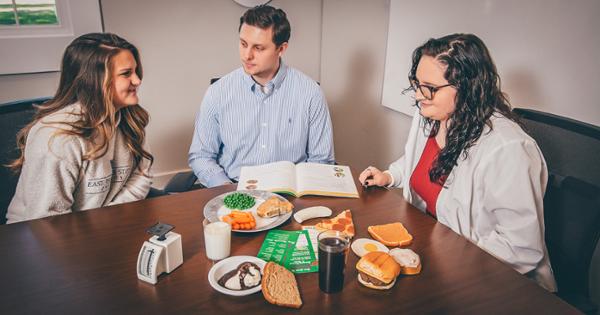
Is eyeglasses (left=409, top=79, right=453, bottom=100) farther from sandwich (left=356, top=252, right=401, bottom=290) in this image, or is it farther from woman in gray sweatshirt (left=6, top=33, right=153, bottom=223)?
woman in gray sweatshirt (left=6, top=33, right=153, bottom=223)

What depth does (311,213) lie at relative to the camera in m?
1.23

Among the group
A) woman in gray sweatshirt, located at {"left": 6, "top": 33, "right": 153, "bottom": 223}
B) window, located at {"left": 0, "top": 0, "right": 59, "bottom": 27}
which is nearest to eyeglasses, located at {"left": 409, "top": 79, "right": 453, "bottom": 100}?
woman in gray sweatshirt, located at {"left": 6, "top": 33, "right": 153, "bottom": 223}

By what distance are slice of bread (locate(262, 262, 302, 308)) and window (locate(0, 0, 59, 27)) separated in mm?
2237

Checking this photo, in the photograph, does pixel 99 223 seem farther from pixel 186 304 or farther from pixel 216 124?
pixel 216 124

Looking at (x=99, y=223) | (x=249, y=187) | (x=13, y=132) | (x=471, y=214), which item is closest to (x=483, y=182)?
(x=471, y=214)

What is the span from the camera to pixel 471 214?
51.1 inches

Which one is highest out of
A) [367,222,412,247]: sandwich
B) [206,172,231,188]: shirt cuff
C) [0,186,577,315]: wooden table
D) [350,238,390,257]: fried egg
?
[367,222,412,247]: sandwich

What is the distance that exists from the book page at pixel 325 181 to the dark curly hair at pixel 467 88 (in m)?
0.34

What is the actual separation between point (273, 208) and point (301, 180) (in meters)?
0.26

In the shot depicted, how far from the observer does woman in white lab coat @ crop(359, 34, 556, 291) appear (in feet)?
3.69

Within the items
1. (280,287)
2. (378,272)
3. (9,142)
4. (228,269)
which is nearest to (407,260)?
(378,272)

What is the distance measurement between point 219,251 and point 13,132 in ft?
3.10

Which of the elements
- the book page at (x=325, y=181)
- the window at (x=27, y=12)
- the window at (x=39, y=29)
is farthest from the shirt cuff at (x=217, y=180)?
the window at (x=27, y=12)

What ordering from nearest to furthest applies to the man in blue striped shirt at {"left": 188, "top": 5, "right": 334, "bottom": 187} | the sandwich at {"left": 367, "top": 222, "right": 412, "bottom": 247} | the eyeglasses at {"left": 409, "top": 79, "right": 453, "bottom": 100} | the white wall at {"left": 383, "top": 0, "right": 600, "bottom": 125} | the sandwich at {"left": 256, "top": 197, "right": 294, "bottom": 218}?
the sandwich at {"left": 367, "top": 222, "right": 412, "bottom": 247}, the sandwich at {"left": 256, "top": 197, "right": 294, "bottom": 218}, the eyeglasses at {"left": 409, "top": 79, "right": 453, "bottom": 100}, the white wall at {"left": 383, "top": 0, "right": 600, "bottom": 125}, the man in blue striped shirt at {"left": 188, "top": 5, "right": 334, "bottom": 187}
